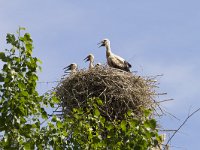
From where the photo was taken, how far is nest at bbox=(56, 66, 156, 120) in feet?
37.5

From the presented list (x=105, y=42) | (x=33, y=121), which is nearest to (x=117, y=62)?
(x=105, y=42)

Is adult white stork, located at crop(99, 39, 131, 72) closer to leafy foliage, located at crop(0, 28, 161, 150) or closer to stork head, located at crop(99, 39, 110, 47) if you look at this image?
stork head, located at crop(99, 39, 110, 47)

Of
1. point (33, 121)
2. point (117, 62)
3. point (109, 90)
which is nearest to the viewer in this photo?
point (33, 121)

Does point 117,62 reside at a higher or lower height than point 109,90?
higher

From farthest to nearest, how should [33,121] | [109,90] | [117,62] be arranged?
1. [117,62]
2. [109,90]
3. [33,121]

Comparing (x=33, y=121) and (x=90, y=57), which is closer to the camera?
(x=33, y=121)

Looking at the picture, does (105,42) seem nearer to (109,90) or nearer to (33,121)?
(109,90)

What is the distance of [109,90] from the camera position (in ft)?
37.9

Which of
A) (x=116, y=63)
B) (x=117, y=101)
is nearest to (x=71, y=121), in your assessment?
(x=117, y=101)

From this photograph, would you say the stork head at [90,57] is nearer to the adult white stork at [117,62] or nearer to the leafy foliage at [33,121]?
the adult white stork at [117,62]

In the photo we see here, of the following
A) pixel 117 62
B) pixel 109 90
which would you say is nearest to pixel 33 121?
pixel 109 90

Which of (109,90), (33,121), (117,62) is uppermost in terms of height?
(117,62)

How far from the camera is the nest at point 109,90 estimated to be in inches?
450

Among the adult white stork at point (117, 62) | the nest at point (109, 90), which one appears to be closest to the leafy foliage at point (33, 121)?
the nest at point (109, 90)
